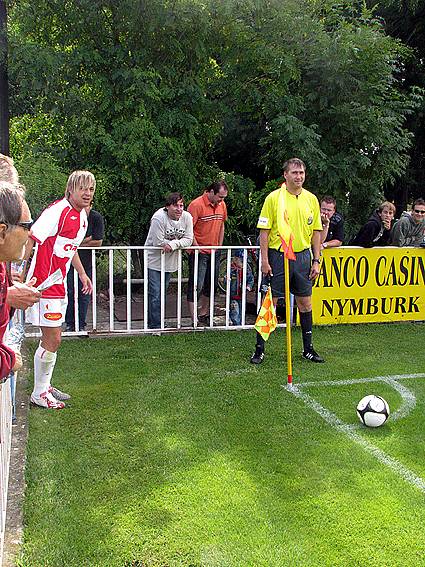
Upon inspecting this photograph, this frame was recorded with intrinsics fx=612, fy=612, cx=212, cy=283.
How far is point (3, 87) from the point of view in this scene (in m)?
9.91

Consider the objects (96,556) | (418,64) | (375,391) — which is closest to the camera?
(96,556)

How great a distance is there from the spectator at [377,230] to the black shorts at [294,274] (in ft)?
7.69

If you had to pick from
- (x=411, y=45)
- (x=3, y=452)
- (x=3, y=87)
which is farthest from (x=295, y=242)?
(x=411, y=45)

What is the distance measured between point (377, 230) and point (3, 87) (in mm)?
6338

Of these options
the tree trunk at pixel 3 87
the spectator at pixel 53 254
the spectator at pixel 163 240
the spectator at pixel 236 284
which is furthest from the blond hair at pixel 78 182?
the tree trunk at pixel 3 87

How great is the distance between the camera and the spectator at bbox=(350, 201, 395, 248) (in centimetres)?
867

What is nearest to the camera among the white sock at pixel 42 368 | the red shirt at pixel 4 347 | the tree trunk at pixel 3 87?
the red shirt at pixel 4 347

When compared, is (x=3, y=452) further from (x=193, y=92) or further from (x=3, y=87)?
(x=3, y=87)

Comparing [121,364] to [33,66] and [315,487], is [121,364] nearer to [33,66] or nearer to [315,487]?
[315,487]

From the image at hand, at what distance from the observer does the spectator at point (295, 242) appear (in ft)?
20.9

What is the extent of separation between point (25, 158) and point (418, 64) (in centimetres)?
947

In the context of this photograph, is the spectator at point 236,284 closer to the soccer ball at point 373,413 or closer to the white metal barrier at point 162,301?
the white metal barrier at point 162,301

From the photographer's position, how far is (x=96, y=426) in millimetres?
4875

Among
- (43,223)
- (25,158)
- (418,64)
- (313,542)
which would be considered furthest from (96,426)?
(418,64)
